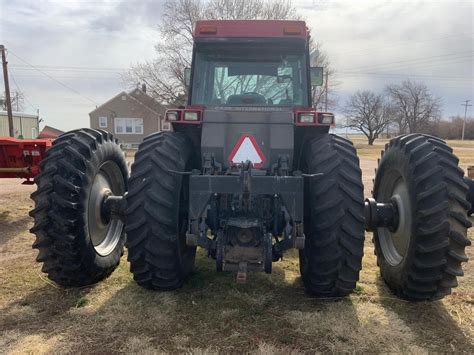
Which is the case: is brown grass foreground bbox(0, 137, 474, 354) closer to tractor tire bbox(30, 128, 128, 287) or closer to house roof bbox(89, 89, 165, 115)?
tractor tire bbox(30, 128, 128, 287)

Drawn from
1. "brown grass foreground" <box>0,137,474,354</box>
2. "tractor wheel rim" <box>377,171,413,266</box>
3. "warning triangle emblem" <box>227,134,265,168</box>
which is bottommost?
"brown grass foreground" <box>0,137,474,354</box>

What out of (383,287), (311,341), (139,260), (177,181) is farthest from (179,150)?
(383,287)

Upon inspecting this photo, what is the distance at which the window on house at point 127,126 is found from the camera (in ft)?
147

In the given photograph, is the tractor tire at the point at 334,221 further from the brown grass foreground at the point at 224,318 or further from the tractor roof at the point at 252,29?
the tractor roof at the point at 252,29

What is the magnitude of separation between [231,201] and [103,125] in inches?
1722

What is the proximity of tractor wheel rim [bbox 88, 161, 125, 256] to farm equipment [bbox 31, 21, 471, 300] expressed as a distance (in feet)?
0.08

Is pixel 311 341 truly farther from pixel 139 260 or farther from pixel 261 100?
pixel 261 100

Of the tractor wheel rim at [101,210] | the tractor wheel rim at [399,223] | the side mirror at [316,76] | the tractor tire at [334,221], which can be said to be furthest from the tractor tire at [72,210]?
the tractor wheel rim at [399,223]

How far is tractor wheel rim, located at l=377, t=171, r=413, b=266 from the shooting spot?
428 centimetres

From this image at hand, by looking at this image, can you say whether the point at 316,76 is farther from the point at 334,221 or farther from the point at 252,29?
the point at 334,221

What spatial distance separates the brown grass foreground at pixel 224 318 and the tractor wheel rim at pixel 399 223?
0.37 m

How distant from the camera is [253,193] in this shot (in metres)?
3.87

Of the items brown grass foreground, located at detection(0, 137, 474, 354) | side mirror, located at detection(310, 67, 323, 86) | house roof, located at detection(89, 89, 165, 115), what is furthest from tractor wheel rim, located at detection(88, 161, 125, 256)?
house roof, located at detection(89, 89, 165, 115)

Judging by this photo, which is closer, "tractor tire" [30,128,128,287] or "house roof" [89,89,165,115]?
"tractor tire" [30,128,128,287]
